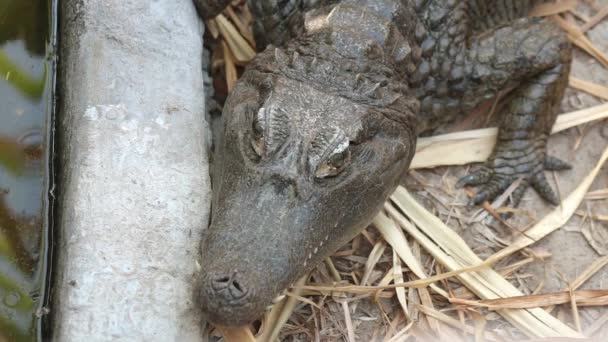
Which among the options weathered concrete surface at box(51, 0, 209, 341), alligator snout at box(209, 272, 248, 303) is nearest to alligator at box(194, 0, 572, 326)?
alligator snout at box(209, 272, 248, 303)

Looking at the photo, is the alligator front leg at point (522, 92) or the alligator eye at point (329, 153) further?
the alligator front leg at point (522, 92)

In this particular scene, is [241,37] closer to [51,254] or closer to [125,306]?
[51,254]

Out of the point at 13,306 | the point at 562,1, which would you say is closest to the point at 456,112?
the point at 562,1

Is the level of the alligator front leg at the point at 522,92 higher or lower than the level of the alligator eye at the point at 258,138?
lower

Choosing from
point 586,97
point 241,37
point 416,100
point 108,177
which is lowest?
point 586,97

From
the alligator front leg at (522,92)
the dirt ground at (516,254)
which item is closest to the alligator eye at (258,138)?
the dirt ground at (516,254)

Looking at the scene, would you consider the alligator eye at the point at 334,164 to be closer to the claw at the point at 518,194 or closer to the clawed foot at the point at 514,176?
the clawed foot at the point at 514,176
